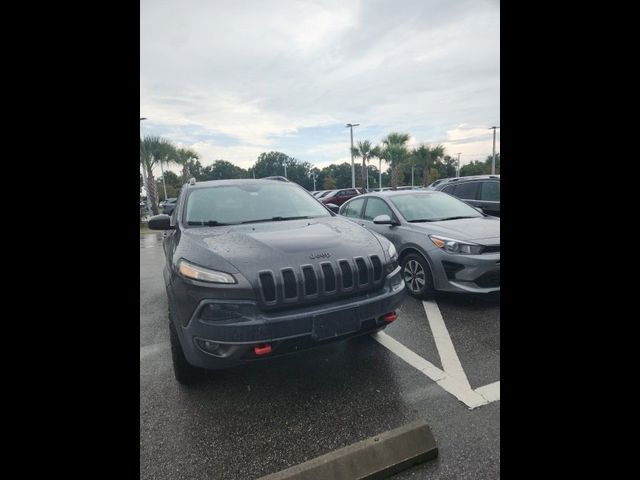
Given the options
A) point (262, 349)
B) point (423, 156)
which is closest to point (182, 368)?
point (262, 349)

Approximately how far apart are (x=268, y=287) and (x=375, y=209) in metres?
3.49

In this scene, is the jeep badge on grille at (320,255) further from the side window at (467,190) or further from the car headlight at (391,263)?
the side window at (467,190)

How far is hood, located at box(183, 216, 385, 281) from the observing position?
2.14m

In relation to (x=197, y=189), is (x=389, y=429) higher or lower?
lower

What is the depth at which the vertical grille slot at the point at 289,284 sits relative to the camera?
2.07 meters

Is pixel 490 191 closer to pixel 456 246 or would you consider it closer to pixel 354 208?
pixel 354 208

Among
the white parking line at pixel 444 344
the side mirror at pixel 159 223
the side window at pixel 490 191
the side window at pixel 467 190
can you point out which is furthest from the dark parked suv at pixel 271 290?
the side window at pixel 467 190

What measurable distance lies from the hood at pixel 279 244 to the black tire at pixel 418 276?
1.59 m

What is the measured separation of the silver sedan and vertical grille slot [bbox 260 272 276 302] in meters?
2.49
